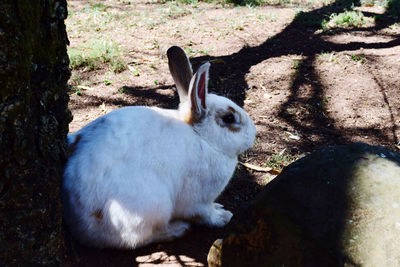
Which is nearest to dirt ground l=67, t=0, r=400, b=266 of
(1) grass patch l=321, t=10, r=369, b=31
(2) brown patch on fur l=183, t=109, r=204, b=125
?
(1) grass patch l=321, t=10, r=369, b=31

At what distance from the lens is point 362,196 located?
6.40ft

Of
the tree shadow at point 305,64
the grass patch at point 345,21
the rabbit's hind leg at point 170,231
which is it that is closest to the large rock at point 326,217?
the rabbit's hind leg at point 170,231

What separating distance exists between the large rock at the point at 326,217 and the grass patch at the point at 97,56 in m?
3.73

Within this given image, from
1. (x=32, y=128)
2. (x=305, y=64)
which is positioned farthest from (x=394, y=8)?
(x=32, y=128)

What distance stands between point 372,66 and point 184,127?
11.2 ft

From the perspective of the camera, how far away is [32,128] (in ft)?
6.49

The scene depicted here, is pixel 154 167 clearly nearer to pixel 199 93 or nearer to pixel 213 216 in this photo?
pixel 199 93

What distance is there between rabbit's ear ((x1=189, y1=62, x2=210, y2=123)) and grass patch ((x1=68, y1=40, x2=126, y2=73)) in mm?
2902

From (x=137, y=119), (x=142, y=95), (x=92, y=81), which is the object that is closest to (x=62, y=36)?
(x=137, y=119)

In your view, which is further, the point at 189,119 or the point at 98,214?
the point at 189,119

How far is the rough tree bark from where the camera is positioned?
1766 mm

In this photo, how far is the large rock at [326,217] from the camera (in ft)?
5.88

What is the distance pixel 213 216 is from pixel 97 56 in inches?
136

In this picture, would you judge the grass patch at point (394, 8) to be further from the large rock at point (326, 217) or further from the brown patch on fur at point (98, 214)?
the brown patch on fur at point (98, 214)
